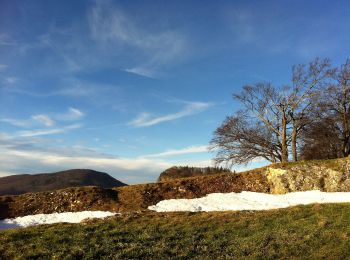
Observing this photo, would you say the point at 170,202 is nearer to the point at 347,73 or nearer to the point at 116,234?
the point at 116,234

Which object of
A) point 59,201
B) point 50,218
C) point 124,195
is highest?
point 124,195

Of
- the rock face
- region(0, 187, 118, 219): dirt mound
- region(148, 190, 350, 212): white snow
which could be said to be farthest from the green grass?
the rock face

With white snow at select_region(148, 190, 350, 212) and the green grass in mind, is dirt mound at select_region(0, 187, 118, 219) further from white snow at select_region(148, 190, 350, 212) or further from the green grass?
the green grass

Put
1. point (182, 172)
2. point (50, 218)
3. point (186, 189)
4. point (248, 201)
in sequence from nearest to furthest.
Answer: point (50, 218), point (248, 201), point (186, 189), point (182, 172)

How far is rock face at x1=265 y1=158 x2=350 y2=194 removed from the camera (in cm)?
2678

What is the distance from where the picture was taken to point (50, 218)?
2139 cm

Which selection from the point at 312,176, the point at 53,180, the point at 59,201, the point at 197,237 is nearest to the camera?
the point at 197,237

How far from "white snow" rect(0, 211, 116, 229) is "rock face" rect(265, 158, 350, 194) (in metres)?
13.5

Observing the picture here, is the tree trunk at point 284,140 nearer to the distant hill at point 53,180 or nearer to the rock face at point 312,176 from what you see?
the rock face at point 312,176

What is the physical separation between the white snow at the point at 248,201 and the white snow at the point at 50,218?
11.8 ft

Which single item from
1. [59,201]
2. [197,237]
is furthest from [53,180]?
[197,237]

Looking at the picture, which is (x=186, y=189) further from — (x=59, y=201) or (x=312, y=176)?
(x=312, y=176)

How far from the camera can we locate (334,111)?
4238cm

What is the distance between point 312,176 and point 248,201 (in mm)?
6350
